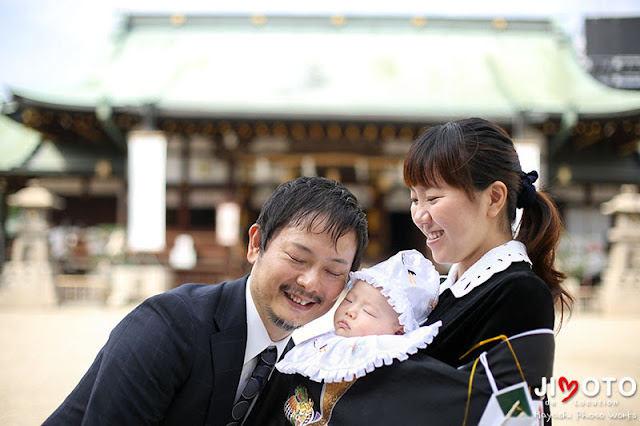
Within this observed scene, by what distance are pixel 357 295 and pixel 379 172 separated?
1052 centimetres

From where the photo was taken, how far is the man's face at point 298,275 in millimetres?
1874

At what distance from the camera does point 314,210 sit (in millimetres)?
1902

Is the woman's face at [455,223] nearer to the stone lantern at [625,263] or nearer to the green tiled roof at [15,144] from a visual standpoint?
the stone lantern at [625,263]

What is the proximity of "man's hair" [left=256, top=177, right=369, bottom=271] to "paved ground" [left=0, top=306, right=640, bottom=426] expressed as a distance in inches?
82.7

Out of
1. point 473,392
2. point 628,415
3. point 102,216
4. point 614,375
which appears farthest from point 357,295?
point 102,216

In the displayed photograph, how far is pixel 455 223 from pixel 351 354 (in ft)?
1.99

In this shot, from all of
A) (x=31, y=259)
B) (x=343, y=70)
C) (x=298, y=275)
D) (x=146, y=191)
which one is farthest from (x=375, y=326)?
(x=343, y=70)

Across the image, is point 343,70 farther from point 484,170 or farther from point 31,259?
point 484,170

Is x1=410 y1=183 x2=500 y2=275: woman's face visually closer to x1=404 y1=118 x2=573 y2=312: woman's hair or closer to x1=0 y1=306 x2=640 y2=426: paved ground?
x1=404 y1=118 x2=573 y2=312: woman's hair

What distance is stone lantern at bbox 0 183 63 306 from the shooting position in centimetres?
1015

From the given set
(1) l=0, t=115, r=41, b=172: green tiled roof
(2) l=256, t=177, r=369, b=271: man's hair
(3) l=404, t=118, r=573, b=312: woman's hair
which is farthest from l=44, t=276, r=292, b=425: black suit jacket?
(1) l=0, t=115, r=41, b=172: green tiled roof

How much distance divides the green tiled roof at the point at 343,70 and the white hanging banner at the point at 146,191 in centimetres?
87

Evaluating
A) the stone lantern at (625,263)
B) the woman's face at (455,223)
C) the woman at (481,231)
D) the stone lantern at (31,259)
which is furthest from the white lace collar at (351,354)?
the stone lantern at (31,259)

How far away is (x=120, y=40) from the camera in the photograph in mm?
14219
